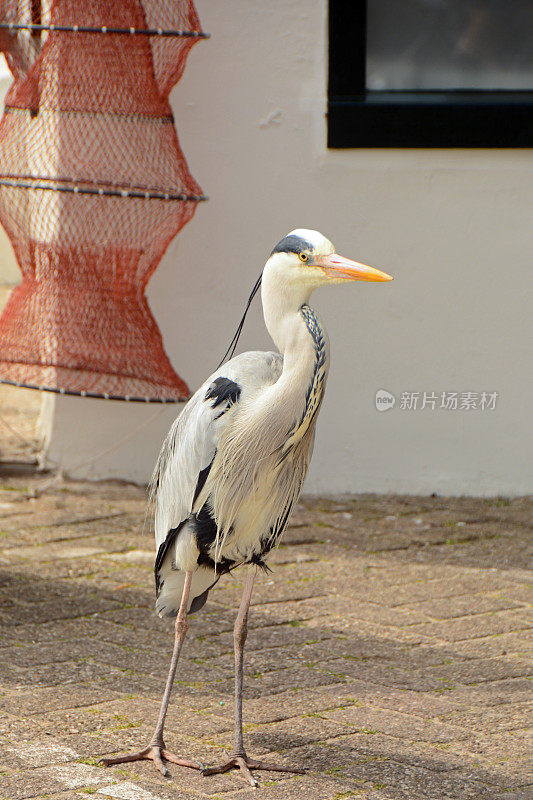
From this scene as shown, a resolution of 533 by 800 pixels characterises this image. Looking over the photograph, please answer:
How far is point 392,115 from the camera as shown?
591 cm

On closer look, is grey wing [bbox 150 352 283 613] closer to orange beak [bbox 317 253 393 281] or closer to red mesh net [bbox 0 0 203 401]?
orange beak [bbox 317 253 393 281]

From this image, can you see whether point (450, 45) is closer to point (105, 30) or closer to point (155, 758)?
point (105, 30)

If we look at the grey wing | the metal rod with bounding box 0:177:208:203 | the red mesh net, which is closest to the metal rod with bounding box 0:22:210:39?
the red mesh net

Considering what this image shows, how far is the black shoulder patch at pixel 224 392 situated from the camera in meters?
3.40

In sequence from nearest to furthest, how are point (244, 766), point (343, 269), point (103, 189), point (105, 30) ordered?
point (343, 269) → point (244, 766) → point (105, 30) → point (103, 189)

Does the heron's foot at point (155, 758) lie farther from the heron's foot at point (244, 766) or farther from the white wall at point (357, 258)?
the white wall at point (357, 258)

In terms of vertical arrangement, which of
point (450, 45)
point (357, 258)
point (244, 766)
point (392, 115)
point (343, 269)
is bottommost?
point (244, 766)

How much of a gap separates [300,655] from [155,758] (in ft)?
3.36

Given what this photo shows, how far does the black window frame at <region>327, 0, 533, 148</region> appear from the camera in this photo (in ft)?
19.4

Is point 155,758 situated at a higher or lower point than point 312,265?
lower

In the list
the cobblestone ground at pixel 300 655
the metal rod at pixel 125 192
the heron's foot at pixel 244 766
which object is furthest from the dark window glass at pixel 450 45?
the heron's foot at pixel 244 766

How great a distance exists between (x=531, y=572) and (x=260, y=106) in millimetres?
2813

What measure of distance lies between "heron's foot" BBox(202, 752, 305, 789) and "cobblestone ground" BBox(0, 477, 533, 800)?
1.5 inches

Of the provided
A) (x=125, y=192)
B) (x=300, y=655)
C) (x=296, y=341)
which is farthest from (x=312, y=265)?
(x=125, y=192)
